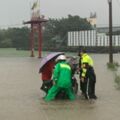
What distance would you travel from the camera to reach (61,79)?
12.9m

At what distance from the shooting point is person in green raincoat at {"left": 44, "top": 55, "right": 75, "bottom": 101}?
12.9 meters

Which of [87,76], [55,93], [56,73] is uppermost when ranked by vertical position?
[56,73]

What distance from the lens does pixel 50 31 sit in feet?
255

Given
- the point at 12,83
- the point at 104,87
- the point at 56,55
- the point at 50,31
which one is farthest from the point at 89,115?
the point at 50,31

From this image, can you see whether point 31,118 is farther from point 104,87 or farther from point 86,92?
point 104,87

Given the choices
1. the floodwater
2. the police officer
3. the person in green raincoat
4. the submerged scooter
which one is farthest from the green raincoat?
the police officer

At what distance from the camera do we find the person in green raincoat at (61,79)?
1289 centimetres

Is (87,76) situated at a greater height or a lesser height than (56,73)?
lesser

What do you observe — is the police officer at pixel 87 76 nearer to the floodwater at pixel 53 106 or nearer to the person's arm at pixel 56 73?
the floodwater at pixel 53 106

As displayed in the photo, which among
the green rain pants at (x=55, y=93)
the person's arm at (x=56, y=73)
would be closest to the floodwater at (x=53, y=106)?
the green rain pants at (x=55, y=93)

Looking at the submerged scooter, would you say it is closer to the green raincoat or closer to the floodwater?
the green raincoat

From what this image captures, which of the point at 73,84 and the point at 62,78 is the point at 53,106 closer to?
the point at 62,78

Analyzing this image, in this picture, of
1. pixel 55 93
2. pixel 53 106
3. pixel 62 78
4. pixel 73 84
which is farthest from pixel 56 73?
pixel 73 84

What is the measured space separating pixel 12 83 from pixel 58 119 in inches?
310
